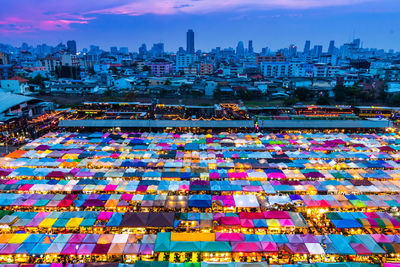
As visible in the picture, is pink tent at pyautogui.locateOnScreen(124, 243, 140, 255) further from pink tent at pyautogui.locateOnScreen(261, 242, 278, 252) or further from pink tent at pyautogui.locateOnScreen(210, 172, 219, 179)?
pink tent at pyautogui.locateOnScreen(210, 172, 219, 179)

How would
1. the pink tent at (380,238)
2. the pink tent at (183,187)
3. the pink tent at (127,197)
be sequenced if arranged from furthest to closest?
the pink tent at (183,187), the pink tent at (127,197), the pink tent at (380,238)

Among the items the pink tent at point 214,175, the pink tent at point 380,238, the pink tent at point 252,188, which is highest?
the pink tent at point 214,175

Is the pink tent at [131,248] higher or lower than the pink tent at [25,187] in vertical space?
lower

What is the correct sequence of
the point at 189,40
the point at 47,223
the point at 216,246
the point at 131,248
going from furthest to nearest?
the point at 189,40 < the point at 47,223 < the point at 216,246 < the point at 131,248

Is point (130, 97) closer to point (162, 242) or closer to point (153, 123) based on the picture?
point (153, 123)

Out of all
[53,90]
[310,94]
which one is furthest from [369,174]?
[53,90]

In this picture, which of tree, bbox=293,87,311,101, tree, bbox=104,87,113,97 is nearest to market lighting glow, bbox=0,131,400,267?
tree, bbox=293,87,311,101

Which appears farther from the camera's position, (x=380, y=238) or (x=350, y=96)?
(x=350, y=96)

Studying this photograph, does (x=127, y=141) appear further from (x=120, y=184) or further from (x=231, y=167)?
(x=231, y=167)

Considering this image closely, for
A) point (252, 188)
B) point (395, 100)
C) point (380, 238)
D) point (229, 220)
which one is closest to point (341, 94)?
point (395, 100)

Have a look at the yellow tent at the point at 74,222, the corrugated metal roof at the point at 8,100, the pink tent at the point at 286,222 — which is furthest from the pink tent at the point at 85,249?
the corrugated metal roof at the point at 8,100

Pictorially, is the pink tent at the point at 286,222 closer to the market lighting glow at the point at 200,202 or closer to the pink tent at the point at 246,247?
the market lighting glow at the point at 200,202
